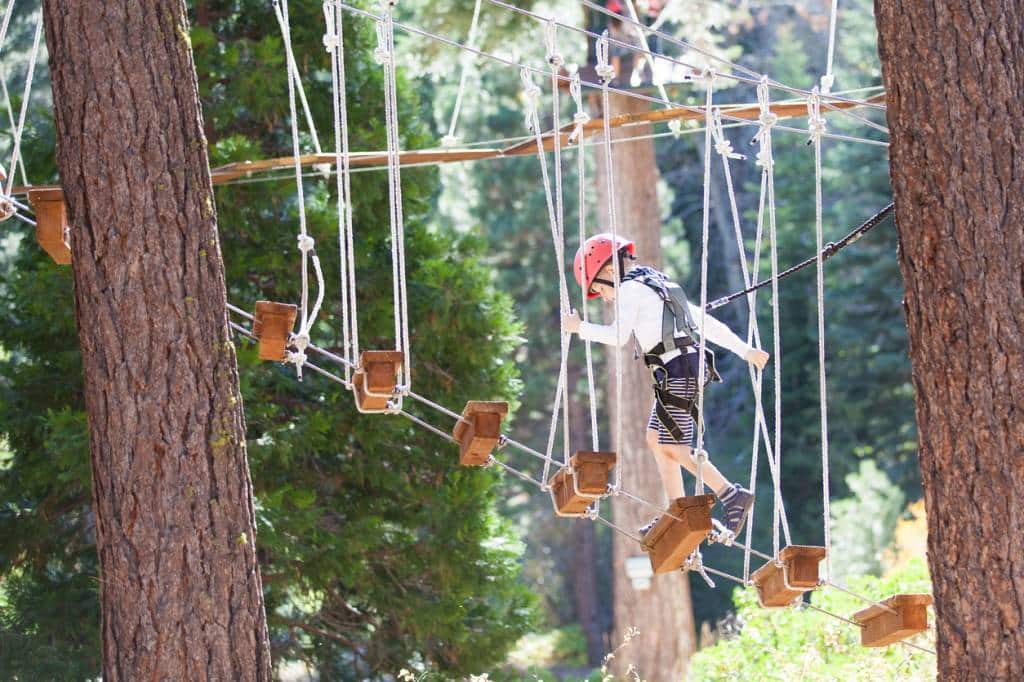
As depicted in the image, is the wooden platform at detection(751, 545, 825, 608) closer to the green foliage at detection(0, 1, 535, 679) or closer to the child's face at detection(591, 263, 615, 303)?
the child's face at detection(591, 263, 615, 303)

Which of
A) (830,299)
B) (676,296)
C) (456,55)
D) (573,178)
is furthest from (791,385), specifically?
(676,296)

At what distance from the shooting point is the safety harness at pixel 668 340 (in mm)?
4781

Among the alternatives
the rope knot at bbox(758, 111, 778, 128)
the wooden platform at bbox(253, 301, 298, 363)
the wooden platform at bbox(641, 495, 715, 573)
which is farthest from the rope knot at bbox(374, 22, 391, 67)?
the wooden platform at bbox(641, 495, 715, 573)

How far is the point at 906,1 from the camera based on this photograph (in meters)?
3.57

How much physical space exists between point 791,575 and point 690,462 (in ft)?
2.44

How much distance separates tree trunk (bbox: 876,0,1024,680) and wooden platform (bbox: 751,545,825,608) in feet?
1.98

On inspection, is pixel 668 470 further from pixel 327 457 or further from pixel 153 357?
pixel 327 457

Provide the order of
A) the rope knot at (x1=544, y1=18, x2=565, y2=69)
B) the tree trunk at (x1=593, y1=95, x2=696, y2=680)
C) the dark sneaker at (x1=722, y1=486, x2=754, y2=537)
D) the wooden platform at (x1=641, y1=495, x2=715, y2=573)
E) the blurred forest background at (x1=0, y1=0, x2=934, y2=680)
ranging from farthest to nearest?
the tree trunk at (x1=593, y1=95, x2=696, y2=680)
the blurred forest background at (x1=0, y1=0, x2=934, y2=680)
the dark sneaker at (x1=722, y1=486, x2=754, y2=537)
the rope knot at (x1=544, y1=18, x2=565, y2=69)
the wooden platform at (x1=641, y1=495, x2=715, y2=573)

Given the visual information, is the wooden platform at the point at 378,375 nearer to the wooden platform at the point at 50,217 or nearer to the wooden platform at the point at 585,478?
the wooden platform at the point at 585,478

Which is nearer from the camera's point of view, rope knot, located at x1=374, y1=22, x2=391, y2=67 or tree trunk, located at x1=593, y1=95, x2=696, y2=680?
rope knot, located at x1=374, y1=22, x2=391, y2=67

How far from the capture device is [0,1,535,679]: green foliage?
6.82m

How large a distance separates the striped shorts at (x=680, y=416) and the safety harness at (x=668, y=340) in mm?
11

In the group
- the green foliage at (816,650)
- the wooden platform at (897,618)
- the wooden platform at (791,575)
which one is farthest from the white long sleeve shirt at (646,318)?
the green foliage at (816,650)

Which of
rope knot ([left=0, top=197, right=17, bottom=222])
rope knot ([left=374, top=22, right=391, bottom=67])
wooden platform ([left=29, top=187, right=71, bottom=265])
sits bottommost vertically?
wooden platform ([left=29, top=187, right=71, bottom=265])
